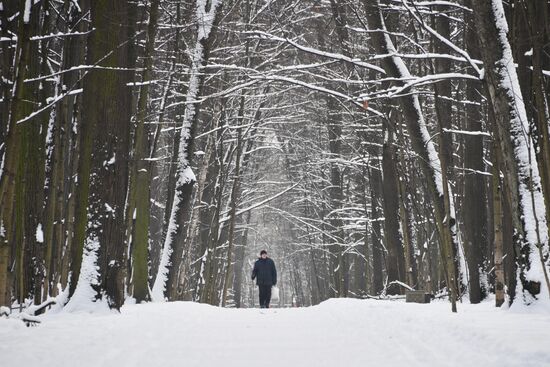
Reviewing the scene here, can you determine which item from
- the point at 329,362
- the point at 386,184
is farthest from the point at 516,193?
the point at 386,184

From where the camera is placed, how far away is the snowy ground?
5188mm

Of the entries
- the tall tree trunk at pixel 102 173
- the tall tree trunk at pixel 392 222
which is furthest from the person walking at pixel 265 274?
the tall tree trunk at pixel 102 173

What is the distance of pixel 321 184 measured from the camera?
32.4 m

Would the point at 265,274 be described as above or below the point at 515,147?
below

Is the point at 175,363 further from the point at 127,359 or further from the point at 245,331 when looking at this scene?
the point at 245,331

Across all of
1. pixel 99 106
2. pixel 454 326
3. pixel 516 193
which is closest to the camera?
pixel 454 326

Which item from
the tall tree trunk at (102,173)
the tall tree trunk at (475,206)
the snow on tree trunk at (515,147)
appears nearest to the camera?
the snow on tree trunk at (515,147)

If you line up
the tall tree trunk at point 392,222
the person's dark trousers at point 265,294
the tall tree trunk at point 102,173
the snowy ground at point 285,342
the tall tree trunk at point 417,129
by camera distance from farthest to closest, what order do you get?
the person's dark trousers at point 265,294, the tall tree trunk at point 392,222, the tall tree trunk at point 417,129, the tall tree trunk at point 102,173, the snowy ground at point 285,342

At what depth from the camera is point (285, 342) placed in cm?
745

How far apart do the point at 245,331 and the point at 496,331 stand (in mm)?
3788

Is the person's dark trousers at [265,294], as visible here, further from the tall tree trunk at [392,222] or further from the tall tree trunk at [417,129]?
the tall tree trunk at [417,129]

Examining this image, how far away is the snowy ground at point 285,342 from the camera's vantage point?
5.19 meters

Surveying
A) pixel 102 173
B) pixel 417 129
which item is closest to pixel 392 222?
pixel 417 129

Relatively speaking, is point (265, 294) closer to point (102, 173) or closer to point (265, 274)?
point (265, 274)
